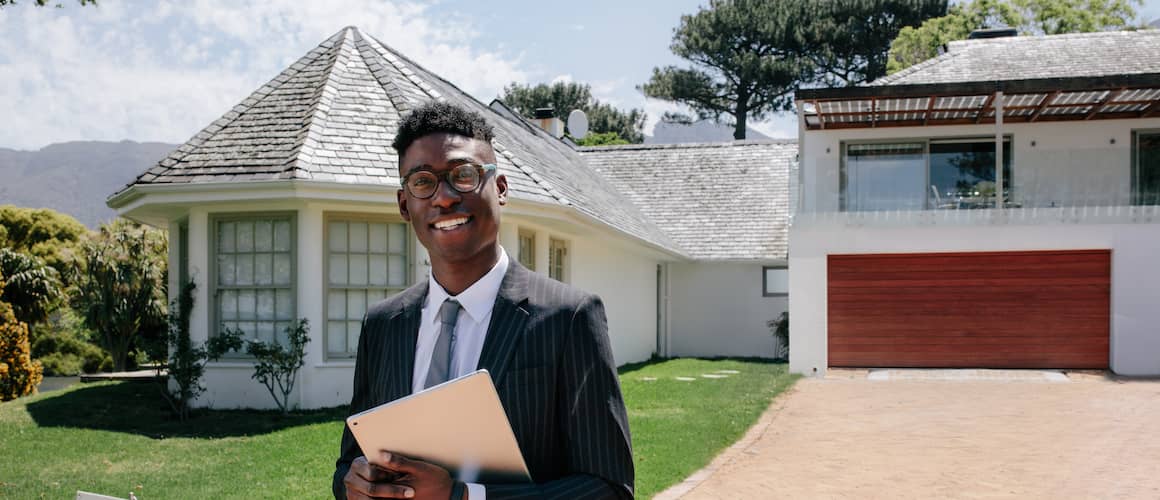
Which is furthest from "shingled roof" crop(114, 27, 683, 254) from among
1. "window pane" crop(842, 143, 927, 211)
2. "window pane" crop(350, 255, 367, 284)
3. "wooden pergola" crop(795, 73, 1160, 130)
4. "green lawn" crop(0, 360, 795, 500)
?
"wooden pergola" crop(795, 73, 1160, 130)

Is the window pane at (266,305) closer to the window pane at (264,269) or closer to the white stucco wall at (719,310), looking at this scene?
the window pane at (264,269)

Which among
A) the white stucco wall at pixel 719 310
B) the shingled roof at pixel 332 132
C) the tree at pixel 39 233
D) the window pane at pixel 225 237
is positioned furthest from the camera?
the tree at pixel 39 233

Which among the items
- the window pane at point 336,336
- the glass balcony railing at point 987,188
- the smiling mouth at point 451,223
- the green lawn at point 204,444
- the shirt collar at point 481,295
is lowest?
the green lawn at point 204,444

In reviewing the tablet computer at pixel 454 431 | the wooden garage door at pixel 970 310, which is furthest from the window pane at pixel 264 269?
the wooden garage door at pixel 970 310

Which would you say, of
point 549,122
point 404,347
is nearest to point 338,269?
point 404,347

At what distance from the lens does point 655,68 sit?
4403 cm

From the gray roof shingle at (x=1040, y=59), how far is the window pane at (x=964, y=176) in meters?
1.45

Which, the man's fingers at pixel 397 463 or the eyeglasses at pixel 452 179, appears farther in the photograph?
the eyeglasses at pixel 452 179

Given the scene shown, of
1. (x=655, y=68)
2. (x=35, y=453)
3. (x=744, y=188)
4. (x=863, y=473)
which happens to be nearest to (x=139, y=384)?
(x=35, y=453)

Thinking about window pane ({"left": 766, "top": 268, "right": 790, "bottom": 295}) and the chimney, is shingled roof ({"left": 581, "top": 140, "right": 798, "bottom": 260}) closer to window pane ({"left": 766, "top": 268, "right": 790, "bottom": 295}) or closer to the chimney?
window pane ({"left": 766, "top": 268, "right": 790, "bottom": 295})

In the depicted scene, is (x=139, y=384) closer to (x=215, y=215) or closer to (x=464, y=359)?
(x=215, y=215)

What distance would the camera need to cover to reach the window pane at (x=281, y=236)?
1135 cm

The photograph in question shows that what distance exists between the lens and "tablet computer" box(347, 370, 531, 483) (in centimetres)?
188

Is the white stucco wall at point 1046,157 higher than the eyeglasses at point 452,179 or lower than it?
higher
